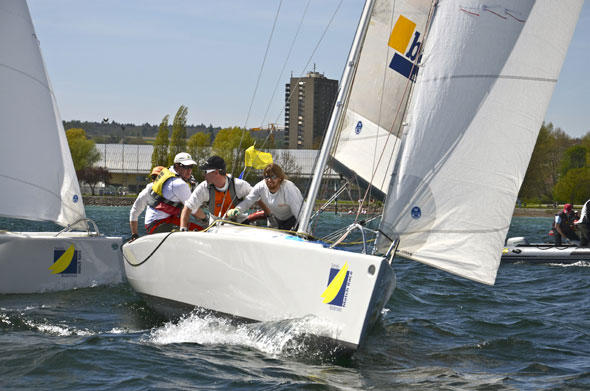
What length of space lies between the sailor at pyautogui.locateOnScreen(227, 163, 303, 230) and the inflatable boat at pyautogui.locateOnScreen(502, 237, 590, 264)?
9.16 m

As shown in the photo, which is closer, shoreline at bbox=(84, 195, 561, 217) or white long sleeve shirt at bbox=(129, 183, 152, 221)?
white long sleeve shirt at bbox=(129, 183, 152, 221)

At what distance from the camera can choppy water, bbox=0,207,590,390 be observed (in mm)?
5035

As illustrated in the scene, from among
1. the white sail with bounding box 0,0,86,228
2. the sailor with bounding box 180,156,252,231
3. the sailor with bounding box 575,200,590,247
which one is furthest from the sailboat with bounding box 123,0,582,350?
the sailor with bounding box 575,200,590,247

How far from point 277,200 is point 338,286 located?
1.70 meters

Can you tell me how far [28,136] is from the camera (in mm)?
8312

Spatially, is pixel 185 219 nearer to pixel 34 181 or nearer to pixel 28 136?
pixel 34 181

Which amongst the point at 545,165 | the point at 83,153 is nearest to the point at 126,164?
the point at 83,153

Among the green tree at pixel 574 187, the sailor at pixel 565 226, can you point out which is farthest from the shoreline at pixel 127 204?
the sailor at pixel 565 226

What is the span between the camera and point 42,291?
825cm

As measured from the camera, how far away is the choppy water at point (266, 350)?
5035 mm

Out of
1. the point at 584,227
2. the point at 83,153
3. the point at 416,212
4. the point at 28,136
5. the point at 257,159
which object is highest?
the point at 257,159

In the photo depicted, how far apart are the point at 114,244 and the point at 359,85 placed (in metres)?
3.33

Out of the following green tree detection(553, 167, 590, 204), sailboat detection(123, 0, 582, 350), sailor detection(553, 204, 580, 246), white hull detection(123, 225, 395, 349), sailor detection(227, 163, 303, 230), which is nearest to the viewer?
white hull detection(123, 225, 395, 349)

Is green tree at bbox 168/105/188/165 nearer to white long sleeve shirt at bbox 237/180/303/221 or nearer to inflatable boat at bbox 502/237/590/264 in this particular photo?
inflatable boat at bbox 502/237/590/264
